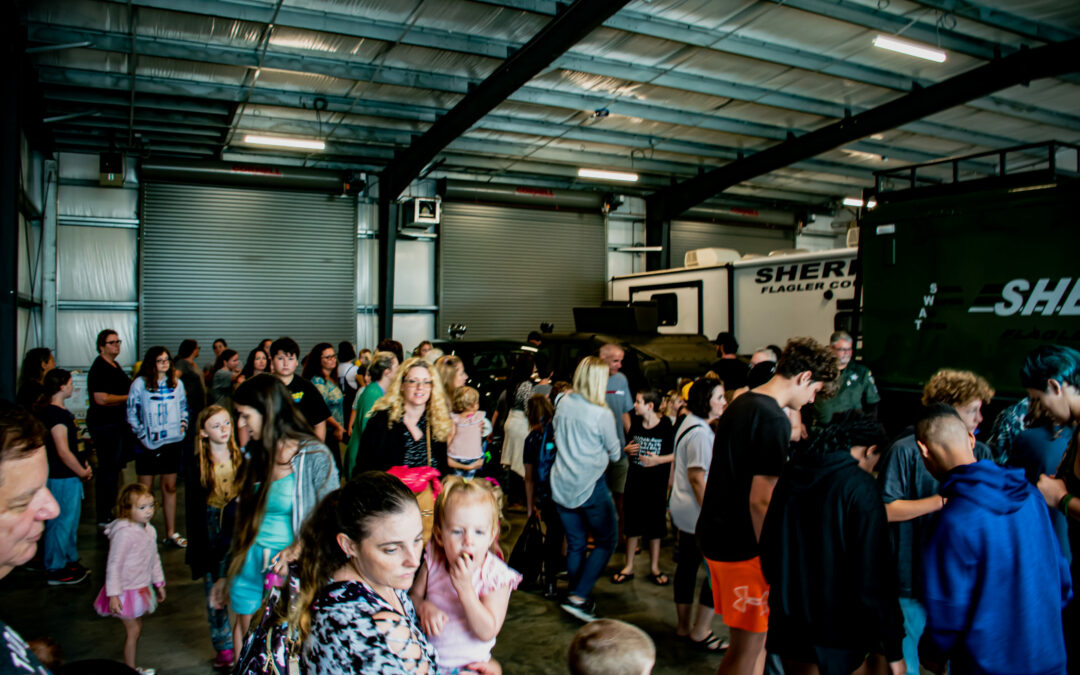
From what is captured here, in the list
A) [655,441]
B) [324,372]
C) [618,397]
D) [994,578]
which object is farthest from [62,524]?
[994,578]

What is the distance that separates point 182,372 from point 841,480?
24.7ft

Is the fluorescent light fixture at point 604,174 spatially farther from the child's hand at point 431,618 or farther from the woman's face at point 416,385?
the child's hand at point 431,618

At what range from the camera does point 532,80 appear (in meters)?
10.7

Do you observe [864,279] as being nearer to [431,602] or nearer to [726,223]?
[431,602]

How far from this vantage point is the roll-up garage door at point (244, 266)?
42.5ft

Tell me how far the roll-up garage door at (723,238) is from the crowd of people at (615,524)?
1249 centimetres

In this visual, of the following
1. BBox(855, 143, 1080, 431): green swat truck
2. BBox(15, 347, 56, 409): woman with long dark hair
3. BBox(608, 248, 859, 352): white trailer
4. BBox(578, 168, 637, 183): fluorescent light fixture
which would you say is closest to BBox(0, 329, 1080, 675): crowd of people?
BBox(15, 347, 56, 409): woman with long dark hair

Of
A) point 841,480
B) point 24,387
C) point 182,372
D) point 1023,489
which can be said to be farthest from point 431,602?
point 182,372

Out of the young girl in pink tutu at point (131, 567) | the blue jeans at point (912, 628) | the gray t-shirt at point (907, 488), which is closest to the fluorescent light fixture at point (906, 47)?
the gray t-shirt at point (907, 488)

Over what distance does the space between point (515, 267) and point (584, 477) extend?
1138cm

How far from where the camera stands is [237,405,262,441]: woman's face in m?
3.23

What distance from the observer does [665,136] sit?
13430 mm

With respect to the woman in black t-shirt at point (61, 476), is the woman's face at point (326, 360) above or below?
above

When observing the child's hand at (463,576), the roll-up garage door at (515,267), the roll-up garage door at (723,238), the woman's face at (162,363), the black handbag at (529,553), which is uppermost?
the roll-up garage door at (723,238)
